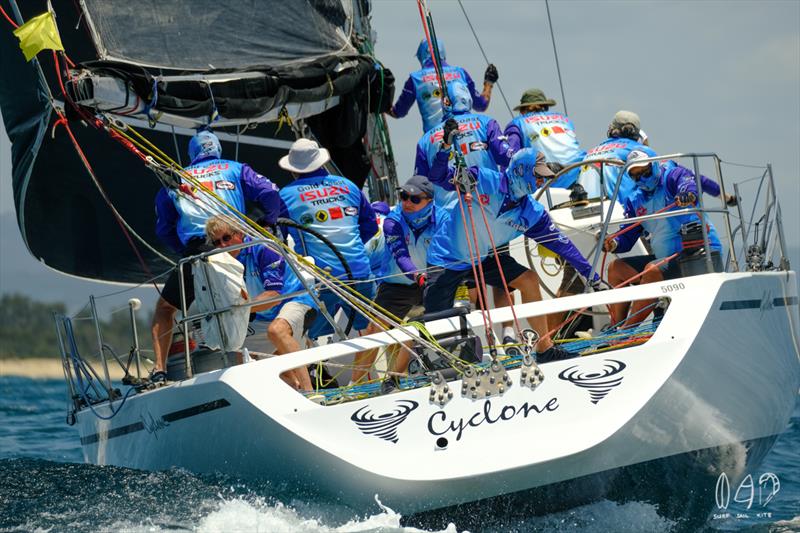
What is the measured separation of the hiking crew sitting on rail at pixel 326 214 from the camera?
6.57 meters

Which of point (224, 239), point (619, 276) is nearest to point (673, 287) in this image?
point (619, 276)

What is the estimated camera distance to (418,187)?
22.5ft

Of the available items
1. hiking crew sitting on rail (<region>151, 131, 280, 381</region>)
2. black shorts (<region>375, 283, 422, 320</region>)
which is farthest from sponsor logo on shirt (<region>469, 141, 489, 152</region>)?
hiking crew sitting on rail (<region>151, 131, 280, 381</region>)

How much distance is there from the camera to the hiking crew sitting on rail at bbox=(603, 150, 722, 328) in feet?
21.3

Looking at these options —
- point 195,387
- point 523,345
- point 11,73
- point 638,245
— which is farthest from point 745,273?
point 11,73

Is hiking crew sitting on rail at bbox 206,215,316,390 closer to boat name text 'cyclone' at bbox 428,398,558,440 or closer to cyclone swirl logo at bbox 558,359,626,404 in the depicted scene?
boat name text 'cyclone' at bbox 428,398,558,440

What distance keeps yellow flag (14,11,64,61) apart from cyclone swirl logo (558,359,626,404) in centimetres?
341

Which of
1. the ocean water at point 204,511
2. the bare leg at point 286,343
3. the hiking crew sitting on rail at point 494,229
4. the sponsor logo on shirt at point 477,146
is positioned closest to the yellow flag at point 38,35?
the bare leg at point 286,343

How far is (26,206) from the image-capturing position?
341 inches

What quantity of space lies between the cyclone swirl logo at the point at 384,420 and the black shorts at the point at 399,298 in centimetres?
230

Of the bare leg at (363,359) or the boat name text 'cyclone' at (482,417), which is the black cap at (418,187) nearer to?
the bare leg at (363,359)

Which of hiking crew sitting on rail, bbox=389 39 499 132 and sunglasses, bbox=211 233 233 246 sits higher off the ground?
hiking crew sitting on rail, bbox=389 39 499 132

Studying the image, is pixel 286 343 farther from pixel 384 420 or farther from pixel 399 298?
pixel 399 298

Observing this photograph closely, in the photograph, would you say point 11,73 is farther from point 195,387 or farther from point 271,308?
point 195,387
